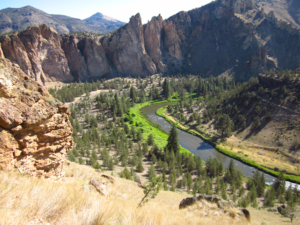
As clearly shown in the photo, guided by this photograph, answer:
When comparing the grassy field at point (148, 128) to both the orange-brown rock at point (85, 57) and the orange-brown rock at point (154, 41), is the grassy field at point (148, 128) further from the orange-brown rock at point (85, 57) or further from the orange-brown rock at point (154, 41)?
the orange-brown rock at point (154, 41)

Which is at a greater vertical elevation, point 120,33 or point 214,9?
point 214,9

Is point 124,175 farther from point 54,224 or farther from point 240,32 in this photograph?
point 240,32

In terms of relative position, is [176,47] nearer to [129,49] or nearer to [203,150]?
[129,49]

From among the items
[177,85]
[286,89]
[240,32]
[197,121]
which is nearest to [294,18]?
[240,32]

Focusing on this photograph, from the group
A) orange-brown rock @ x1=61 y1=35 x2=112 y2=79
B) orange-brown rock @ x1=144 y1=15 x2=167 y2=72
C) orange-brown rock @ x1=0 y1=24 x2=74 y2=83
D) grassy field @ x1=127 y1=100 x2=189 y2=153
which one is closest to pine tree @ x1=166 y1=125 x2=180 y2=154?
grassy field @ x1=127 y1=100 x2=189 y2=153

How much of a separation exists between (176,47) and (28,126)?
439ft

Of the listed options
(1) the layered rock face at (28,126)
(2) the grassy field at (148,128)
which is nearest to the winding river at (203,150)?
(2) the grassy field at (148,128)

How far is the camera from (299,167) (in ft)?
108

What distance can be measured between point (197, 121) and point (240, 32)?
317 feet

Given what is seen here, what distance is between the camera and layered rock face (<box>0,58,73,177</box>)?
833 centimetres

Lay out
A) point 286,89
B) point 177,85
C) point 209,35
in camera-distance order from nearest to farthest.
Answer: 1. point 286,89
2. point 177,85
3. point 209,35

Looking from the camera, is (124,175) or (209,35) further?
(209,35)

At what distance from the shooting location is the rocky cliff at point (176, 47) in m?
87.5

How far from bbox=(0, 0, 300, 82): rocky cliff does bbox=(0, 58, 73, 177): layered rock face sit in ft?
275
